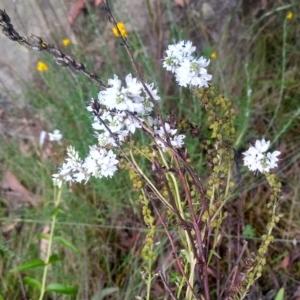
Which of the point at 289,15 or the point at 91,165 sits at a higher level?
the point at 289,15

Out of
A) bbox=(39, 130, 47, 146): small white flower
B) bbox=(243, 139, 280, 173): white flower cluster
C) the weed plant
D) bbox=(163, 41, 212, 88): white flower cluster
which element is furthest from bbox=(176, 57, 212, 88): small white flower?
bbox=(39, 130, 47, 146): small white flower

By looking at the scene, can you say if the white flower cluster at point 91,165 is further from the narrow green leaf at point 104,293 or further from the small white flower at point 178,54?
the narrow green leaf at point 104,293

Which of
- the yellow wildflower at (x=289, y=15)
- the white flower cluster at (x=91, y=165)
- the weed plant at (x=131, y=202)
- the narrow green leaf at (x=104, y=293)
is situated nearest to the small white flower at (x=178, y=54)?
the white flower cluster at (x=91, y=165)

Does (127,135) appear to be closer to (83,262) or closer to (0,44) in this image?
(83,262)

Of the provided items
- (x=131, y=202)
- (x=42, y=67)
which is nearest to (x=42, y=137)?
(x=42, y=67)

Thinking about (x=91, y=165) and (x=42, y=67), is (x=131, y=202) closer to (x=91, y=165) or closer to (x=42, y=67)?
(x=42, y=67)

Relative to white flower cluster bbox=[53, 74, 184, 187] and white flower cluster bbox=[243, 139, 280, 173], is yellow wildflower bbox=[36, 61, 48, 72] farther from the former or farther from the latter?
white flower cluster bbox=[243, 139, 280, 173]

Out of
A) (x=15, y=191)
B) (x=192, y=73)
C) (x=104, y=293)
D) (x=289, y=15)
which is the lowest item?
(x=104, y=293)

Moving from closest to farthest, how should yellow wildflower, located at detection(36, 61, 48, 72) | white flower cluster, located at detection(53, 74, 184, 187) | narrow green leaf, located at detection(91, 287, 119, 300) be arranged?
white flower cluster, located at detection(53, 74, 184, 187) → narrow green leaf, located at detection(91, 287, 119, 300) → yellow wildflower, located at detection(36, 61, 48, 72)

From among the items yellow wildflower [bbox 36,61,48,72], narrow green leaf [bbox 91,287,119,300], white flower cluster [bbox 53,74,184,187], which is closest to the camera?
white flower cluster [bbox 53,74,184,187]

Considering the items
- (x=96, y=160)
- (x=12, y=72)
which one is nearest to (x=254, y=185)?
(x=96, y=160)
